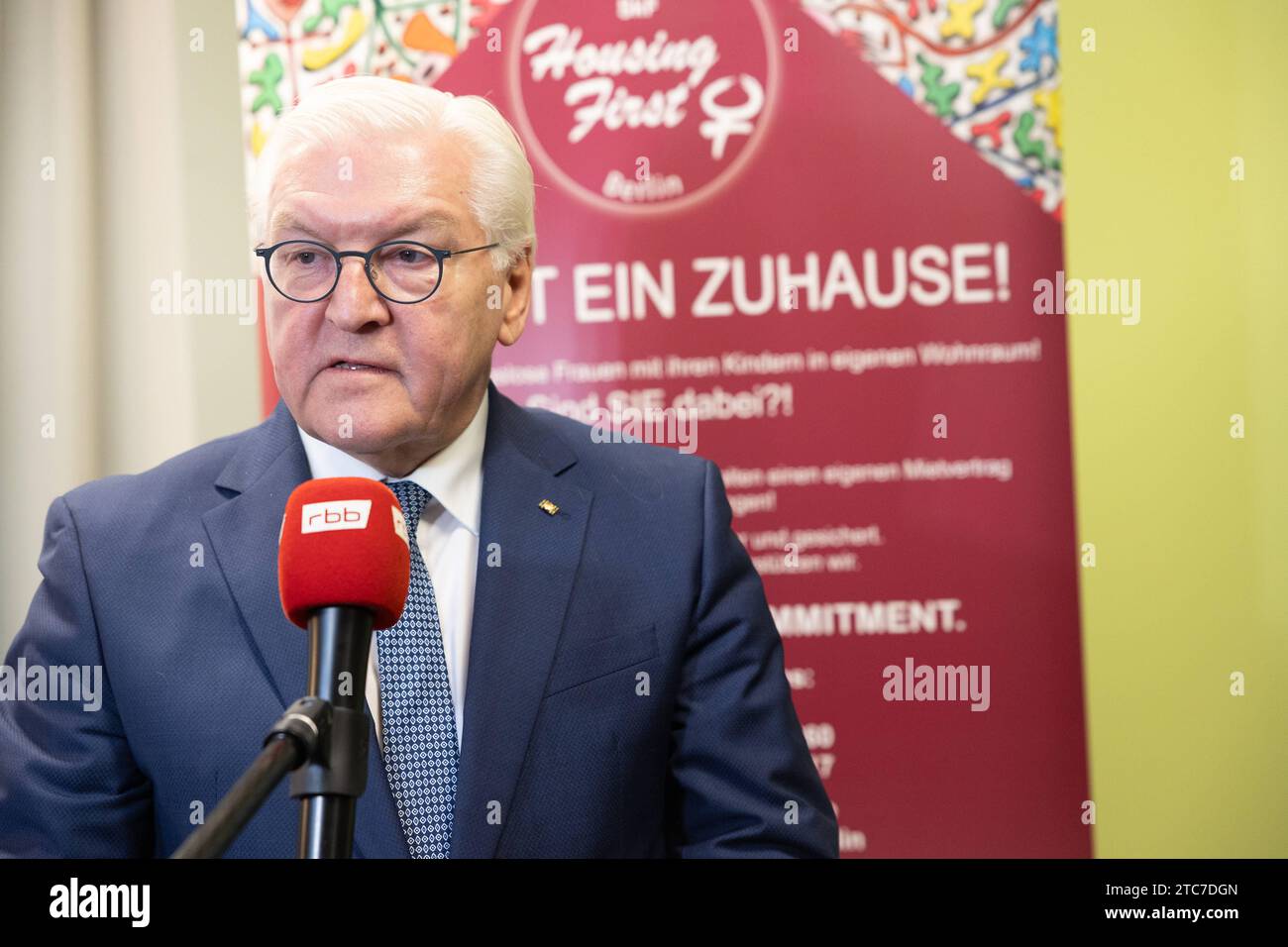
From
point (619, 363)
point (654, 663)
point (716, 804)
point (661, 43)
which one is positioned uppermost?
point (661, 43)

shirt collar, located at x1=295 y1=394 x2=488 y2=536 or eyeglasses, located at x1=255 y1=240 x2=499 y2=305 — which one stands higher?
eyeglasses, located at x1=255 y1=240 x2=499 y2=305

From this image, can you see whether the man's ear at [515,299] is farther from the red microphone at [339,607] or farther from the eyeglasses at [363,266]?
the red microphone at [339,607]

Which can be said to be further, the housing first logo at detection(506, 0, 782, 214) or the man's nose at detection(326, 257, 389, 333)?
the housing first logo at detection(506, 0, 782, 214)

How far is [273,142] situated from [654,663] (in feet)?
2.96

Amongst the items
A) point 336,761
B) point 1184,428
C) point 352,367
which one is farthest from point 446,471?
point 1184,428

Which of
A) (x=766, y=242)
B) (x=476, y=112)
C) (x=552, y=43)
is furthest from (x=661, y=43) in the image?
(x=476, y=112)

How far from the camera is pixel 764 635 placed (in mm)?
1826

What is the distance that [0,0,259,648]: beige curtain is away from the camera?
2.79m

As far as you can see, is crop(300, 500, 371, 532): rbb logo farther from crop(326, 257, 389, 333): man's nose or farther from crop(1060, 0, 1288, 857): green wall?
crop(1060, 0, 1288, 857): green wall

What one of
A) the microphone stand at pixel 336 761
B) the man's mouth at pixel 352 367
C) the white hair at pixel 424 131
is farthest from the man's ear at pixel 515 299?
the microphone stand at pixel 336 761

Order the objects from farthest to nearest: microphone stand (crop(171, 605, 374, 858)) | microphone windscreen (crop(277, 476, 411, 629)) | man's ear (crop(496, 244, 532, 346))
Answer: man's ear (crop(496, 244, 532, 346)) < microphone windscreen (crop(277, 476, 411, 629)) < microphone stand (crop(171, 605, 374, 858))

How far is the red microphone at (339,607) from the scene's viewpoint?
0.80m

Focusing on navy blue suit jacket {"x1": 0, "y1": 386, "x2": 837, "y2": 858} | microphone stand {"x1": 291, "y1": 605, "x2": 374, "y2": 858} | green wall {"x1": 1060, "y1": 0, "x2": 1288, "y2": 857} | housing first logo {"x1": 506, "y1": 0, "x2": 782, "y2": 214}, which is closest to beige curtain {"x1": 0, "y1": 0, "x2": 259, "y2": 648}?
housing first logo {"x1": 506, "y1": 0, "x2": 782, "y2": 214}

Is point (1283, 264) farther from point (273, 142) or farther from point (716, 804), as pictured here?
point (273, 142)
